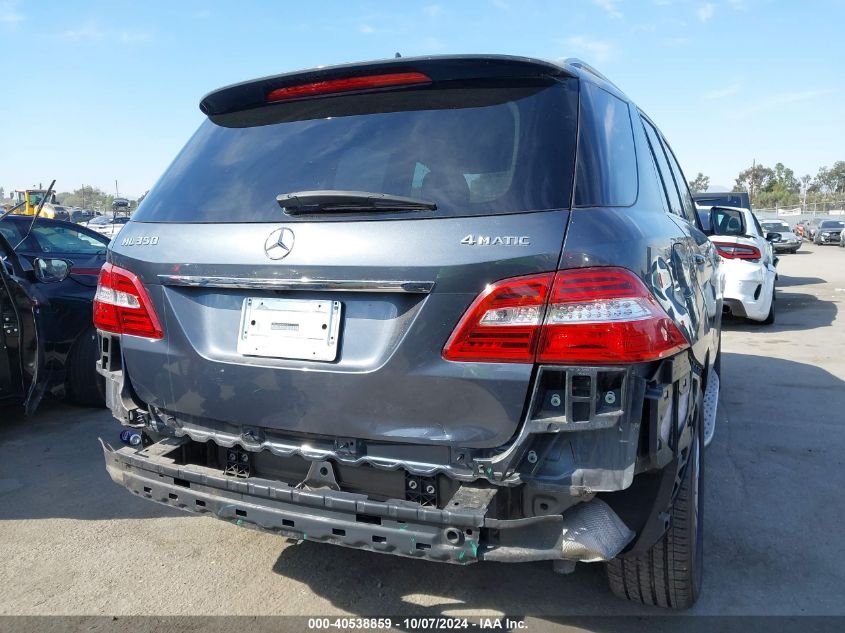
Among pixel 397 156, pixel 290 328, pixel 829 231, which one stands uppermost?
pixel 397 156

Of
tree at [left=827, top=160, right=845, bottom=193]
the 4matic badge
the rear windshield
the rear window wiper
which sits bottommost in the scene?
the 4matic badge

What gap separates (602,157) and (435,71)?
588 millimetres

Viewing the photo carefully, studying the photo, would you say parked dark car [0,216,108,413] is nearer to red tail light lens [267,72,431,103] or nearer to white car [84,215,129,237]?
white car [84,215,129,237]

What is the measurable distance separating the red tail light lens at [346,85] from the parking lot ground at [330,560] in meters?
1.89

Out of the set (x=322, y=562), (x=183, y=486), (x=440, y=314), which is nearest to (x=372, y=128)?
(x=440, y=314)

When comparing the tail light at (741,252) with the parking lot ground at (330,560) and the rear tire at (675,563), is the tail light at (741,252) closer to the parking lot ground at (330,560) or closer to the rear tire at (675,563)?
the parking lot ground at (330,560)

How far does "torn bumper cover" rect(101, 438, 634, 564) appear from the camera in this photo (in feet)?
6.25

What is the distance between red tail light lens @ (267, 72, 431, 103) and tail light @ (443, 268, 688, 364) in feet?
2.61

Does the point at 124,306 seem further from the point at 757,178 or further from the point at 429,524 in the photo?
the point at 757,178

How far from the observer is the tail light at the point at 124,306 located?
2.35m

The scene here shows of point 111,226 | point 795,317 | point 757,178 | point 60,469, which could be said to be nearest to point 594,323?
point 60,469

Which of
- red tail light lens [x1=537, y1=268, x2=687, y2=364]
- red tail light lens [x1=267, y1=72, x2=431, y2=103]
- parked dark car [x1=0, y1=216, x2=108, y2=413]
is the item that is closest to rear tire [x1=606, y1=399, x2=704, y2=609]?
red tail light lens [x1=537, y1=268, x2=687, y2=364]

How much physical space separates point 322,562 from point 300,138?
176cm

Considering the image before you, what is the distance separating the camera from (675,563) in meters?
2.41
